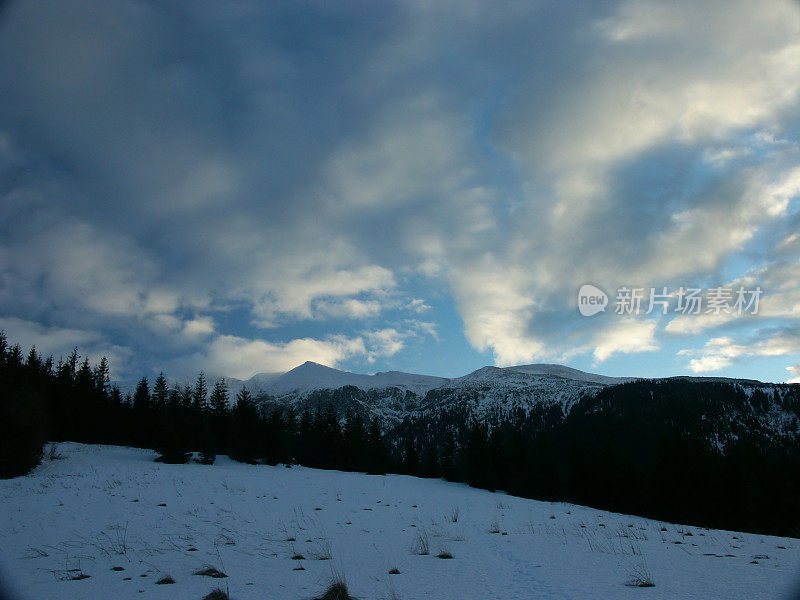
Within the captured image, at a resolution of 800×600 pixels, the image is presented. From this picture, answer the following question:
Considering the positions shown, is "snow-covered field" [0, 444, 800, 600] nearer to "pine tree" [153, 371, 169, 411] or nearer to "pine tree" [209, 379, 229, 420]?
"pine tree" [209, 379, 229, 420]

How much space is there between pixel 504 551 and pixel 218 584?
7.78 meters

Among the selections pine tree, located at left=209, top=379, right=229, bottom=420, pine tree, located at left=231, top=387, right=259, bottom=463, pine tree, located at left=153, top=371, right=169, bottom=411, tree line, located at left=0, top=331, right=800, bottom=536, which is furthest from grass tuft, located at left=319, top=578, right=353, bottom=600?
pine tree, located at left=153, top=371, right=169, bottom=411

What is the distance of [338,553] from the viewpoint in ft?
37.3

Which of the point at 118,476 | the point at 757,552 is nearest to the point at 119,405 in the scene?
the point at 118,476

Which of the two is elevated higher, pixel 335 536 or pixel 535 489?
pixel 335 536

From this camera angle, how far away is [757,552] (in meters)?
13.1

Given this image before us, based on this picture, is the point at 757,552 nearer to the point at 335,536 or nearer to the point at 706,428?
the point at 335,536

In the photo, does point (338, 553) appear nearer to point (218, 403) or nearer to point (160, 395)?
point (218, 403)

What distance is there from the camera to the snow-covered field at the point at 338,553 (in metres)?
8.09

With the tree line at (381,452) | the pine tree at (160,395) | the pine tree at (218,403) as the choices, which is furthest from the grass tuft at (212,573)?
the pine tree at (160,395)

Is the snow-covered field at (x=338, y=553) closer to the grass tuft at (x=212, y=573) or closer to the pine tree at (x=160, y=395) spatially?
the grass tuft at (x=212, y=573)

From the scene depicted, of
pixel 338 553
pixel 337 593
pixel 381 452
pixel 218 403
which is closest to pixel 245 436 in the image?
pixel 218 403

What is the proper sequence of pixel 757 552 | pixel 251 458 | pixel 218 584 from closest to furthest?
pixel 218 584, pixel 757 552, pixel 251 458

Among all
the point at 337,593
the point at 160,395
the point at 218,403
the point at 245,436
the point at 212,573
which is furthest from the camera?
the point at 160,395
